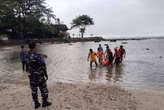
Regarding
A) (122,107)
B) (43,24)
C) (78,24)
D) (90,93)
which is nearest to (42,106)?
(90,93)

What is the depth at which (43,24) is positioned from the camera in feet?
164

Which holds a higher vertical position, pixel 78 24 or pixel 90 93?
pixel 78 24

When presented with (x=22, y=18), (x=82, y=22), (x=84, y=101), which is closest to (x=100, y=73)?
(x=84, y=101)

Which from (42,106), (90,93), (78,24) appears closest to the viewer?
(42,106)

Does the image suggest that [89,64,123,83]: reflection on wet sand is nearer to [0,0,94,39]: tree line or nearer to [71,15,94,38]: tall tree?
[0,0,94,39]: tree line

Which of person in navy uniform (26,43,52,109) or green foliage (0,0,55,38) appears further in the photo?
green foliage (0,0,55,38)

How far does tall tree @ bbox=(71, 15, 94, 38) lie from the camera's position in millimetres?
79125

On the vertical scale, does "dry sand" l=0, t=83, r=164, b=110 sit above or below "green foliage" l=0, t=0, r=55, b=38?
below

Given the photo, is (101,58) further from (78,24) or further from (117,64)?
(78,24)

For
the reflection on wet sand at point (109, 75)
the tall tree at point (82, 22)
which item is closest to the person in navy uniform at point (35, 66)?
the reflection on wet sand at point (109, 75)

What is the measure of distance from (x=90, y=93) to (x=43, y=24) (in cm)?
4669

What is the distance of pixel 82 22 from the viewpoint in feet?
261

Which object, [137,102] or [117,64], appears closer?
[137,102]

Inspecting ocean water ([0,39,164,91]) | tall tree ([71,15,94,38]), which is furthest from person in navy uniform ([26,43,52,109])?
tall tree ([71,15,94,38])
